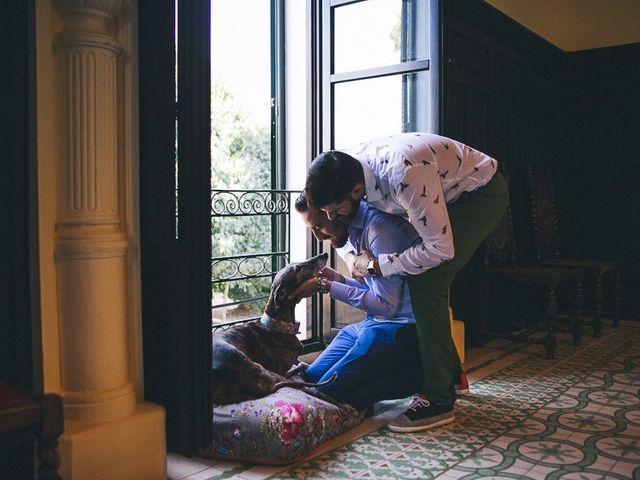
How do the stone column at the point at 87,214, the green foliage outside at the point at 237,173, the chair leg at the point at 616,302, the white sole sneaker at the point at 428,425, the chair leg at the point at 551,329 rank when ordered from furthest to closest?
the chair leg at the point at 616,302 → the chair leg at the point at 551,329 → the green foliage outside at the point at 237,173 → the white sole sneaker at the point at 428,425 → the stone column at the point at 87,214

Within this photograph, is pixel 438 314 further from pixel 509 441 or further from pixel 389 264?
pixel 509 441

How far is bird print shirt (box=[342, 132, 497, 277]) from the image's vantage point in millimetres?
2443

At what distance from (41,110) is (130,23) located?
0.43 meters

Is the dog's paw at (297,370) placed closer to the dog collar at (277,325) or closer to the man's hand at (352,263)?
the dog collar at (277,325)

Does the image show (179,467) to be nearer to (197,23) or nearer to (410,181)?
(410,181)

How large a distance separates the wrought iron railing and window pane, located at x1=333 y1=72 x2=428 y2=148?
0.49m

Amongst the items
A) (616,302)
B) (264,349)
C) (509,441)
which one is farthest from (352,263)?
(616,302)

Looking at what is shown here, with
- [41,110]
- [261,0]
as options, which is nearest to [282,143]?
[261,0]

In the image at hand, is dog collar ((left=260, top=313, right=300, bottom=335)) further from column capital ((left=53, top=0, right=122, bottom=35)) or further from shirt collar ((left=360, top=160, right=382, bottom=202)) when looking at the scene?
column capital ((left=53, top=0, right=122, bottom=35))

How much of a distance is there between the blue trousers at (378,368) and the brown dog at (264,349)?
160 mm

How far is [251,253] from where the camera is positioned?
3.78 metres

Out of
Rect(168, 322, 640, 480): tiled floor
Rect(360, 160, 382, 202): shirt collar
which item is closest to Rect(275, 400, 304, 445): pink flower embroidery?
Rect(168, 322, 640, 480): tiled floor

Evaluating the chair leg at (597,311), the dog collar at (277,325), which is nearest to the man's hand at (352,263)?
the dog collar at (277,325)

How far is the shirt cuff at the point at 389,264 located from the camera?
2570 millimetres
